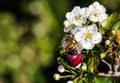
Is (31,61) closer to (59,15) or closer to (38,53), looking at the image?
(38,53)

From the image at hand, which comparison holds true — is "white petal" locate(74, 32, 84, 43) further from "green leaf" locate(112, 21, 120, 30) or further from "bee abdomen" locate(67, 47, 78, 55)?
"green leaf" locate(112, 21, 120, 30)

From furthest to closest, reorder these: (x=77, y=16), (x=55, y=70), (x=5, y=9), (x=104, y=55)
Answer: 1. (x=5, y=9)
2. (x=55, y=70)
3. (x=77, y=16)
4. (x=104, y=55)

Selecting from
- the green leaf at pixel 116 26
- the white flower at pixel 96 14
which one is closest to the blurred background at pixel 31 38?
the white flower at pixel 96 14

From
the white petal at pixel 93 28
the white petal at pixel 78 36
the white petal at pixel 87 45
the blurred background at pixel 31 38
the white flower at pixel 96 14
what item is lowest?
the white petal at pixel 87 45

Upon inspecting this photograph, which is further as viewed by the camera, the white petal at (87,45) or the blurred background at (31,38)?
the blurred background at (31,38)

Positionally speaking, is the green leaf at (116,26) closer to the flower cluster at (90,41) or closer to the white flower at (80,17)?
the flower cluster at (90,41)

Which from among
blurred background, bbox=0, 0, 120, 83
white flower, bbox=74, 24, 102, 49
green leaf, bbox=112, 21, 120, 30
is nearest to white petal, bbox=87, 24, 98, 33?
white flower, bbox=74, 24, 102, 49

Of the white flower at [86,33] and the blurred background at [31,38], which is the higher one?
the blurred background at [31,38]

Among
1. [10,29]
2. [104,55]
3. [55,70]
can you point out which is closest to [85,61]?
[104,55]
